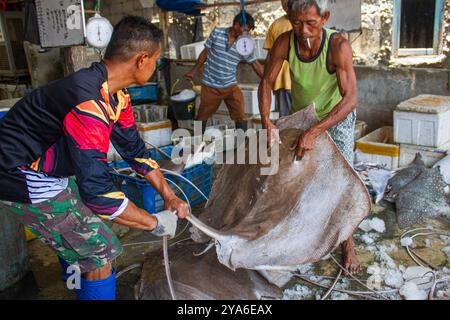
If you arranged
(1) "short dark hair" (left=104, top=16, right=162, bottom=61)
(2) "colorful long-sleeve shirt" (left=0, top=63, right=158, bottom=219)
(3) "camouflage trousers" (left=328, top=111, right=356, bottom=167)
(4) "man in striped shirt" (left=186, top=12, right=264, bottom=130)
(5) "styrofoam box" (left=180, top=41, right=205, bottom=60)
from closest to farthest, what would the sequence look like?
(2) "colorful long-sleeve shirt" (left=0, top=63, right=158, bottom=219) < (1) "short dark hair" (left=104, top=16, right=162, bottom=61) < (3) "camouflage trousers" (left=328, top=111, right=356, bottom=167) < (4) "man in striped shirt" (left=186, top=12, right=264, bottom=130) < (5) "styrofoam box" (left=180, top=41, right=205, bottom=60)

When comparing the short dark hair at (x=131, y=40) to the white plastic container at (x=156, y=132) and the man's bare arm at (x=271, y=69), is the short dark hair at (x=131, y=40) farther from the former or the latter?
the white plastic container at (x=156, y=132)

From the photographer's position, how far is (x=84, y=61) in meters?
4.82

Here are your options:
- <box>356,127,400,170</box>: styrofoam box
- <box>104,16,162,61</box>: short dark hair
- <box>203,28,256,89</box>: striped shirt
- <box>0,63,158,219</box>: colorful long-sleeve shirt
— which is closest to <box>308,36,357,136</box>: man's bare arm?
<box>104,16,162,61</box>: short dark hair

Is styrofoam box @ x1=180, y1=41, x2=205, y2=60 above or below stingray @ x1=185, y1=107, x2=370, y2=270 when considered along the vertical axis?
above

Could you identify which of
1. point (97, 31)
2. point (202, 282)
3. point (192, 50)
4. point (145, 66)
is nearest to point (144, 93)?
point (192, 50)

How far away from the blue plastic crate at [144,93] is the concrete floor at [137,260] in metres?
4.32

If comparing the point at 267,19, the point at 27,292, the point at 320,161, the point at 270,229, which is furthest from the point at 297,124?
the point at 267,19

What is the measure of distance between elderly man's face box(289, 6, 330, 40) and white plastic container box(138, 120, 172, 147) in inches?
134

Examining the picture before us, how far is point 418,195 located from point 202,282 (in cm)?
247

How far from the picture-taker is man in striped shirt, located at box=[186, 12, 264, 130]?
18.2 ft

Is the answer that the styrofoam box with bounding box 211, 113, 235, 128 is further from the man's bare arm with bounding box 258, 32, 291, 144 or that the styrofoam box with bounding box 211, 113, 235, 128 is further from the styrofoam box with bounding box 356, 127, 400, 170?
the man's bare arm with bounding box 258, 32, 291, 144

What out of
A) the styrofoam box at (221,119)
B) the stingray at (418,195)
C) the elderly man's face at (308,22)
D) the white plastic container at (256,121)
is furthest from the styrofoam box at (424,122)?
the styrofoam box at (221,119)

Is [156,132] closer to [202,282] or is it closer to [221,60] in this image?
[221,60]

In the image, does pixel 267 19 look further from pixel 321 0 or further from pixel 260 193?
pixel 260 193
